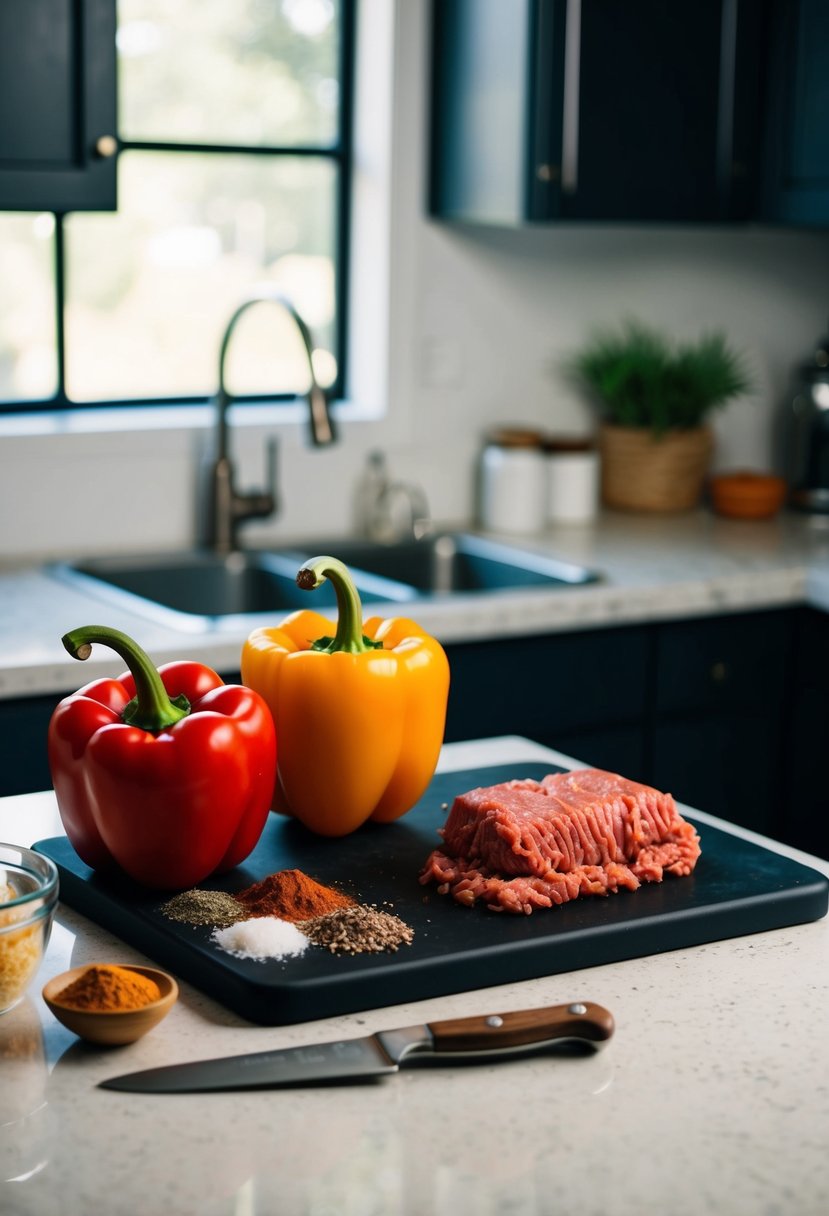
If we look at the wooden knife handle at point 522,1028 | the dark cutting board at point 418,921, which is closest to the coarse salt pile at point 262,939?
the dark cutting board at point 418,921

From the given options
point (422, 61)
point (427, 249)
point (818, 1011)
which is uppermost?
point (422, 61)

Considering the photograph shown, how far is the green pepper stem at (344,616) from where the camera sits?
1.46 m

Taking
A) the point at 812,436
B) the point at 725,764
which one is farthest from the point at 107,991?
the point at 812,436

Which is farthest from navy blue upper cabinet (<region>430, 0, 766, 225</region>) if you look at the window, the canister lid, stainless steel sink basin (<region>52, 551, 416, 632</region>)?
stainless steel sink basin (<region>52, 551, 416, 632</region>)

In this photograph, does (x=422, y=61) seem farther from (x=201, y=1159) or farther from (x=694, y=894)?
(x=201, y=1159)

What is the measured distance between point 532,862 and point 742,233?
2.78 metres

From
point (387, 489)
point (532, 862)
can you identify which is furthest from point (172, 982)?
point (387, 489)

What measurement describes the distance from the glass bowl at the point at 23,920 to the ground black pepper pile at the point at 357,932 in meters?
0.21

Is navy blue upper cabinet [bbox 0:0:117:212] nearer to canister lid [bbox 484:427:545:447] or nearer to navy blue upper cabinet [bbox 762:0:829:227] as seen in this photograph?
canister lid [bbox 484:427:545:447]

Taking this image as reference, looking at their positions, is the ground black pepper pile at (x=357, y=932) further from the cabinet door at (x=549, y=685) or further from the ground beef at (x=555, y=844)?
the cabinet door at (x=549, y=685)

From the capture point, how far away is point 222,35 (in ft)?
10.4

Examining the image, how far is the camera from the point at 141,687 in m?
1.34

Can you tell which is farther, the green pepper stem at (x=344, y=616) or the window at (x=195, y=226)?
the window at (x=195, y=226)

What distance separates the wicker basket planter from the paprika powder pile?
7.89 feet
